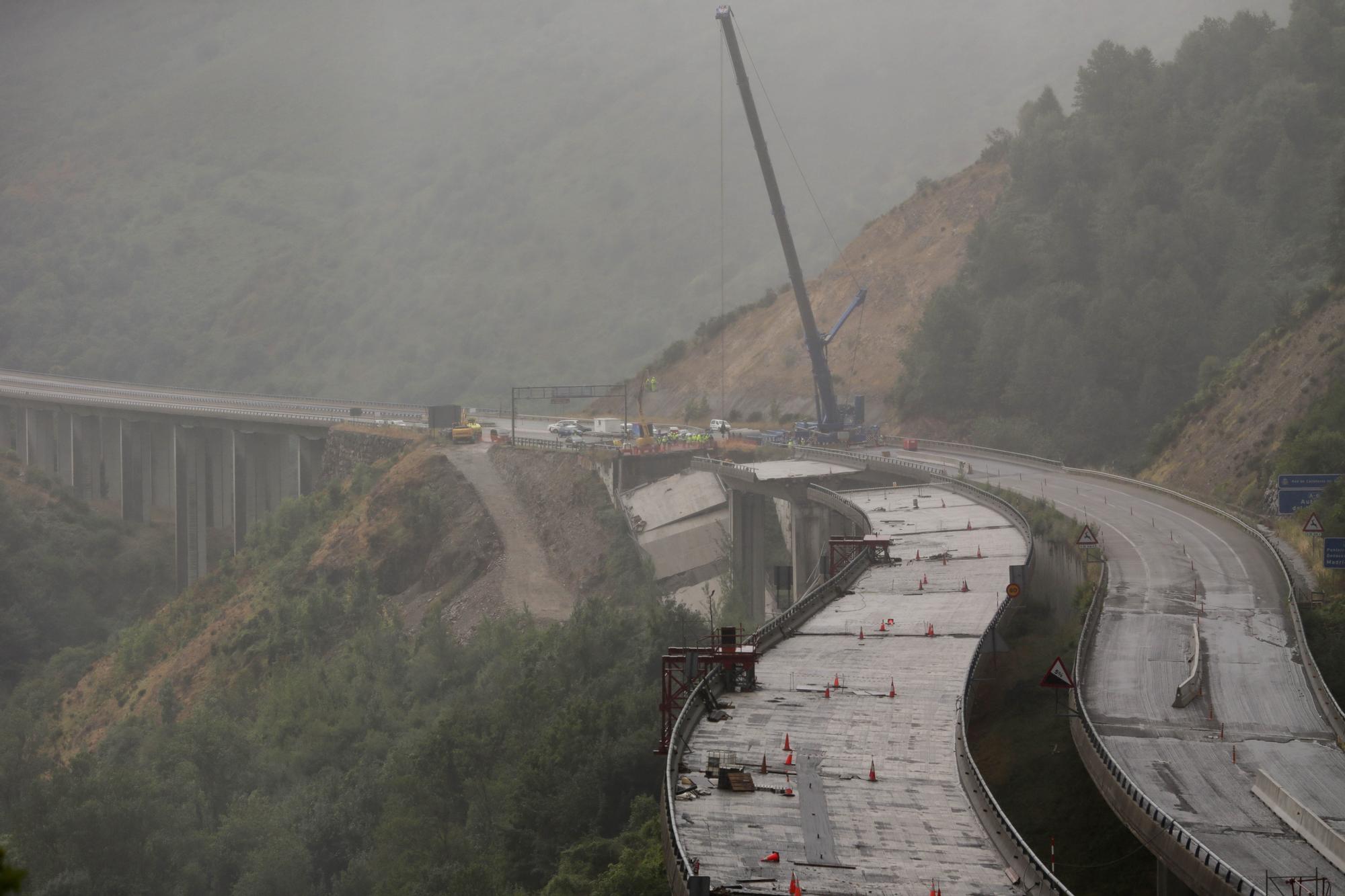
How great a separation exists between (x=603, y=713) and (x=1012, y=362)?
58.6 m

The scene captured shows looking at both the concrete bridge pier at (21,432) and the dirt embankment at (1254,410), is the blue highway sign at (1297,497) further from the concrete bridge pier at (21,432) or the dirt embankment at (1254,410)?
the concrete bridge pier at (21,432)

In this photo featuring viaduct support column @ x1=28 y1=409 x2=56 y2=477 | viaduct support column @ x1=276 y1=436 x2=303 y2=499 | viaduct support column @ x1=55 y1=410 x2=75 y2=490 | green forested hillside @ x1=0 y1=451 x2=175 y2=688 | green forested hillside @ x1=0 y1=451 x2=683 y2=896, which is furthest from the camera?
viaduct support column @ x1=28 y1=409 x2=56 y2=477

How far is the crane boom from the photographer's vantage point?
258 feet

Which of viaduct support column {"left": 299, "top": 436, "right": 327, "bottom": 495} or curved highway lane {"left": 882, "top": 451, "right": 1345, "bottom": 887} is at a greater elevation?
viaduct support column {"left": 299, "top": 436, "right": 327, "bottom": 495}

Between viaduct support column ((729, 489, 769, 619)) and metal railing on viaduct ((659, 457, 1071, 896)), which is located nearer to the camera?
metal railing on viaduct ((659, 457, 1071, 896))

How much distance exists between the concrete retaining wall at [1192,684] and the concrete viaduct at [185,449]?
75322 millimetres

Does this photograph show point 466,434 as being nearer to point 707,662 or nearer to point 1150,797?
point 707,662

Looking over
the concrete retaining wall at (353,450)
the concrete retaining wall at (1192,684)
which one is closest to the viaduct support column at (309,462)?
the concrete retaining wall at (353,450)

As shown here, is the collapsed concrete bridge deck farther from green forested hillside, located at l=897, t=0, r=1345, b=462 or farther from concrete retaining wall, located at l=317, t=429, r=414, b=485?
concrete retaining wall, located at l=317, t=429, r=414, b=485

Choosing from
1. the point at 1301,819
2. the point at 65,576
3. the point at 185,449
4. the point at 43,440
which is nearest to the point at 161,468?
the point at 185,449

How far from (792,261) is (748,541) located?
2030 cm

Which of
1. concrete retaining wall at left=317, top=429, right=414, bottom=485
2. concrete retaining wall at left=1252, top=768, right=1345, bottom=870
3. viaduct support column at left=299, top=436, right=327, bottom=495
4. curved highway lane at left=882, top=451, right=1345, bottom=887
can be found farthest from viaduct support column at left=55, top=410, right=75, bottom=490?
concrete retaining wall at left=1252, top=768, right=1345, bottom=870

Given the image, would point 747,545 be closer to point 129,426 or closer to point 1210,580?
point 1210,580

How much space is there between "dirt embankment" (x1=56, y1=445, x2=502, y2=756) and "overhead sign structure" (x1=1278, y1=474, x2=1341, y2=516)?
134 ft
